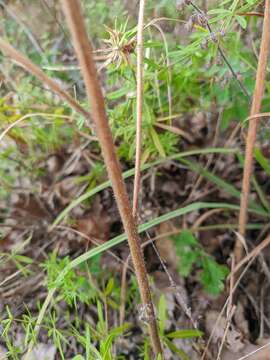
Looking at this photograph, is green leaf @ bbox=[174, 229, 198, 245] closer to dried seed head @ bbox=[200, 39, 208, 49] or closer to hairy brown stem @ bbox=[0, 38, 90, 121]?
dried seed head @ bbox=[200, 39, 208, 49]

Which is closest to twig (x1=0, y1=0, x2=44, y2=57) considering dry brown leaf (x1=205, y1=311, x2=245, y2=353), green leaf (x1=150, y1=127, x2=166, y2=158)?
green leaf (x1=150, y1=127, x2=166, y2=158)

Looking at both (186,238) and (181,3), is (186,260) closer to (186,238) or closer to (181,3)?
(186,238)

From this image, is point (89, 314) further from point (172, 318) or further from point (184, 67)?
point (184, 67)

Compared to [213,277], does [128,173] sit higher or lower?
higher

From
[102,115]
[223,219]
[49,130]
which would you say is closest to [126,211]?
[102,115]

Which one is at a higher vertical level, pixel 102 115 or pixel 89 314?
pixel 102 115

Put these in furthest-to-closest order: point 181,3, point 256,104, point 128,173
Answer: point 128,173, point 256,104, point 181,3

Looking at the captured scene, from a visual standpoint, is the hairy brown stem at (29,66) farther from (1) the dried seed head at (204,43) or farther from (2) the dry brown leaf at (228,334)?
(2) the dry brown leaf at (228,334)

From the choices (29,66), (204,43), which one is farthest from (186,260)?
(29,66)
